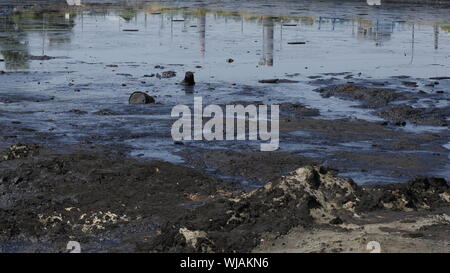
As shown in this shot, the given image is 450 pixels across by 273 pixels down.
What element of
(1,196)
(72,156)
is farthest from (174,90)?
(1,196)

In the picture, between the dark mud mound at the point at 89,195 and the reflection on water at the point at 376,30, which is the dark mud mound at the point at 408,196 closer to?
the dark mud mound at the point at 89,195

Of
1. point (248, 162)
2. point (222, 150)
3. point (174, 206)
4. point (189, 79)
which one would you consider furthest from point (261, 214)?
point (189, 79)

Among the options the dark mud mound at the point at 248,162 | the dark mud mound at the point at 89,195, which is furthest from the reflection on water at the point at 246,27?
the dark mud mound at the point at 89,195

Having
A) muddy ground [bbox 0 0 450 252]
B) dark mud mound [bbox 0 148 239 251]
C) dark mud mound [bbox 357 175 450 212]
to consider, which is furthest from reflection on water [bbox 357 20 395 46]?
dark mud mound [bbox 357 175 450 212]

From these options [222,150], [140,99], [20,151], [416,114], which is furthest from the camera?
[140,99]

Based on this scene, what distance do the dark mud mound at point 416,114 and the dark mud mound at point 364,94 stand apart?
0.73 m

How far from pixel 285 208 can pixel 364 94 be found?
9388 mm

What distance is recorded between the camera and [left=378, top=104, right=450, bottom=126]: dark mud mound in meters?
15.4

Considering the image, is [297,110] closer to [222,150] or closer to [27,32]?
[222,150]

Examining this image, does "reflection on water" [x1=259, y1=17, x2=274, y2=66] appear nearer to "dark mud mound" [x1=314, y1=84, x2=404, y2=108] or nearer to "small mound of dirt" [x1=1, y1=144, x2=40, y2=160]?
"dark mud mound" [x1=314, y1=84, x2=404, y2=108]

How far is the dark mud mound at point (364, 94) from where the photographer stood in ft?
56.9

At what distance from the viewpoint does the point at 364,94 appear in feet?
58.8

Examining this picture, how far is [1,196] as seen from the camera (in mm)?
10039
